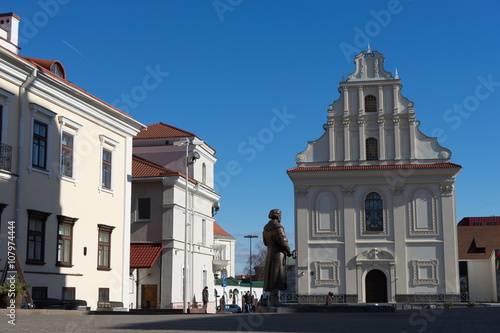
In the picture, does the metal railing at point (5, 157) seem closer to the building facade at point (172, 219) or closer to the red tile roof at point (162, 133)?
the building facade at point (172, 219)

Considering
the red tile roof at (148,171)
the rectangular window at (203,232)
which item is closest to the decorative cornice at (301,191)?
the rectangular window at (203,232)

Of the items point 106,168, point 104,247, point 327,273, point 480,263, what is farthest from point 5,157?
point 480,263

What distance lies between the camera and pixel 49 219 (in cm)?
2522

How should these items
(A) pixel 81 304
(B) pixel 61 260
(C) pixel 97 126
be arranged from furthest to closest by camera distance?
(C) pixel 97 126, (B) pixel 61 260, (A) pixel 81 304

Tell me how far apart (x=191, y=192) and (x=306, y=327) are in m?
31.0

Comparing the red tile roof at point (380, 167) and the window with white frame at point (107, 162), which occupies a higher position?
the red tile roof at point (380, 167)

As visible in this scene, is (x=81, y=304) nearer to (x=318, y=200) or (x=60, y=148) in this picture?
(x=60, y=148)

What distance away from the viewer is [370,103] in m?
55.5

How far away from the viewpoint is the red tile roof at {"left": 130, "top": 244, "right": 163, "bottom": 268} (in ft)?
124

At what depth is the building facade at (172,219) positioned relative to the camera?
39.1 metres

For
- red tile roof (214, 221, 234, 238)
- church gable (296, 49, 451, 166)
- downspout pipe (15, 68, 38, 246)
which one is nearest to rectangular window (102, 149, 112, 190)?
downspout pipe (15, 68, 38, 246)

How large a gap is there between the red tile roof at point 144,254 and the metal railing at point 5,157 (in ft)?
52.4

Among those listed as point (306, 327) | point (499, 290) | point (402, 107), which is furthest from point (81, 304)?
point (499, 290)

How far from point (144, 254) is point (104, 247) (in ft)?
29.2
